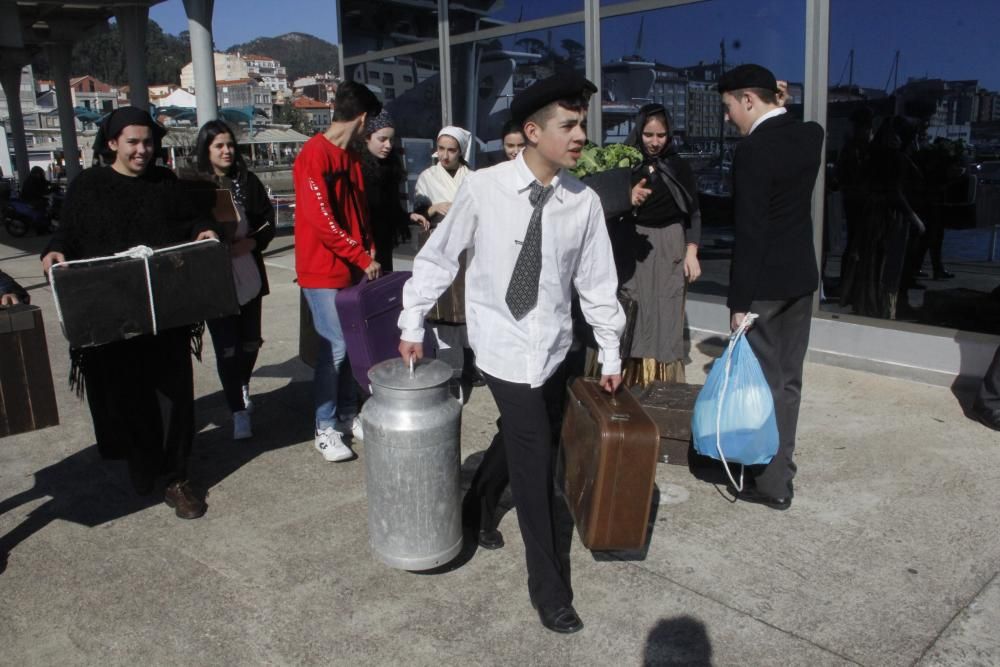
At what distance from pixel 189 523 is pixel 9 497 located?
1.06 m

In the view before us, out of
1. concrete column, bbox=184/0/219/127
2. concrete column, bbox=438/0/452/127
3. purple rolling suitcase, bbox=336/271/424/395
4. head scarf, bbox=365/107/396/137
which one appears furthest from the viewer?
concrete column, bbox=184/0/219/127

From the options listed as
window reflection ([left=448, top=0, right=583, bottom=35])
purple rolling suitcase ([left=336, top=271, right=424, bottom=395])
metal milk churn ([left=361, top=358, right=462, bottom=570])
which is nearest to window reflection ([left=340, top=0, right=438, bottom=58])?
window reflection ([left=448, top=0, right=583, bottom=35])

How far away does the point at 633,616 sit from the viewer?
119 inches

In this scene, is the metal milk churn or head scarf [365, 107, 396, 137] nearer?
the metal milk churn

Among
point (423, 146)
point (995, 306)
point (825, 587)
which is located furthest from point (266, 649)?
point (423, 146)

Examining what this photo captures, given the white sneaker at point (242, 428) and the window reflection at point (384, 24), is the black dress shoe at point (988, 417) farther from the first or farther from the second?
the window reflection at point (384, 24)

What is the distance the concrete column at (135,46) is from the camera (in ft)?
60.4

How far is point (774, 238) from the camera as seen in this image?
12.1 feet

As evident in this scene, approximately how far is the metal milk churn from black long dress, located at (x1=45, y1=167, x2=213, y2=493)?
1.25 metres

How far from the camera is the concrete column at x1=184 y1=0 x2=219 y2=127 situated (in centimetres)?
1077

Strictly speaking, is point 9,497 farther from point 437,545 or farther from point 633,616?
point 633,616

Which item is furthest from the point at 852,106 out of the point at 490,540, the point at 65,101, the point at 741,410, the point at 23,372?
the point at 65,101

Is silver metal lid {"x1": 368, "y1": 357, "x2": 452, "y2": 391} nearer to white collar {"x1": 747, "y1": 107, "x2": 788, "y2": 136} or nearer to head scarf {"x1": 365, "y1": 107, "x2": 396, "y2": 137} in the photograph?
white collar {"x1": 747, "y1": 107, "x2": 788, "y2": 136}

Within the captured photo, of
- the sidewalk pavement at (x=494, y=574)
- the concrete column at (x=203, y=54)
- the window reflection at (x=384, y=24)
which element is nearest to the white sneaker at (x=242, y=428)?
the sidewalk pavement at (x=494, y=574)
